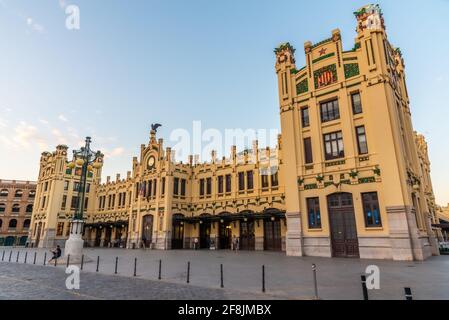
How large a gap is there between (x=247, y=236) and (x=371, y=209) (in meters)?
16.6

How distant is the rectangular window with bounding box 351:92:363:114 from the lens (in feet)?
73.5

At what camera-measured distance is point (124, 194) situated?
1943 inches

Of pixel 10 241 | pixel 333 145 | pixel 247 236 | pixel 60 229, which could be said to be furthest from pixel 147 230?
pixel 10 241

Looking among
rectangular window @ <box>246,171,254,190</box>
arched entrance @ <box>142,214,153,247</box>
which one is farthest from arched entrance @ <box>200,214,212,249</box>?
rectangular window @ <box>246,171,254,190</box>

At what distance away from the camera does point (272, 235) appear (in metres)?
31.7

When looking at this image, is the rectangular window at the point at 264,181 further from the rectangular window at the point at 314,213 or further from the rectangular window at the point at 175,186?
the rectangular window at the point at 175,186

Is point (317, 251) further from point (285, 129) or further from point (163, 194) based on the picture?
point (163, 194)

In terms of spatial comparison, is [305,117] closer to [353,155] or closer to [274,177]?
[353,155]

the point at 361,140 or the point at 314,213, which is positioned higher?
the point at 361,140

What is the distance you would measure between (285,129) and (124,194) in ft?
112

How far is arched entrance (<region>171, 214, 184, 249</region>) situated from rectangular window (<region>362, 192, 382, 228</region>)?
2425cm

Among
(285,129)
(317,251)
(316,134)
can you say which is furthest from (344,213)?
(285,129)
